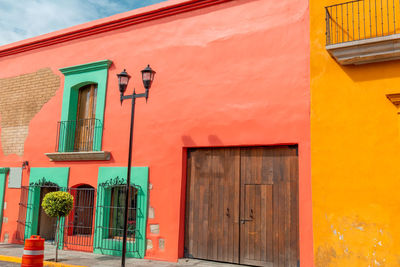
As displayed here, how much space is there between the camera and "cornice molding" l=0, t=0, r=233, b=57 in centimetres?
898

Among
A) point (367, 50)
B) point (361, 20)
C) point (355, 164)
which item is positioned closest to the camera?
point (367, 50)

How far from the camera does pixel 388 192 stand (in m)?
6.31

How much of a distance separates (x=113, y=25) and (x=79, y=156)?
371 cm

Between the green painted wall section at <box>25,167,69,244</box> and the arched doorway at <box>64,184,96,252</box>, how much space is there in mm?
471

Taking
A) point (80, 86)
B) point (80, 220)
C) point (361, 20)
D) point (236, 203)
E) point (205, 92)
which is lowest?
point (80, 220)

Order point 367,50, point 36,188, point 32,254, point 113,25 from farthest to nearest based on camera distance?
point 36,188 < point 113,25 < point 367,50 < point 32,254

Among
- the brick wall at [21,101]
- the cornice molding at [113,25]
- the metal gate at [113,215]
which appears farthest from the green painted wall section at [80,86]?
the metal gate at [113,215]

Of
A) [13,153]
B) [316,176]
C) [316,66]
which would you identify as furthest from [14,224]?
[316,66]

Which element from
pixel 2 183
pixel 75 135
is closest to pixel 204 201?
pixel 75 135

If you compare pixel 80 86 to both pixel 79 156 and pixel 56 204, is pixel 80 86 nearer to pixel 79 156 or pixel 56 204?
pixel 79 156

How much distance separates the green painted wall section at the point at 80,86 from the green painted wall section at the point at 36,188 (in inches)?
26.5

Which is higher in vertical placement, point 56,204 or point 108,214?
point 56,204

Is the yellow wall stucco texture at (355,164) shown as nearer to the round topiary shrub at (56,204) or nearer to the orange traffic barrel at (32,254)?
the orange traffic barrel at (32,254)

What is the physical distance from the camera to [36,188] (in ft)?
34.5
